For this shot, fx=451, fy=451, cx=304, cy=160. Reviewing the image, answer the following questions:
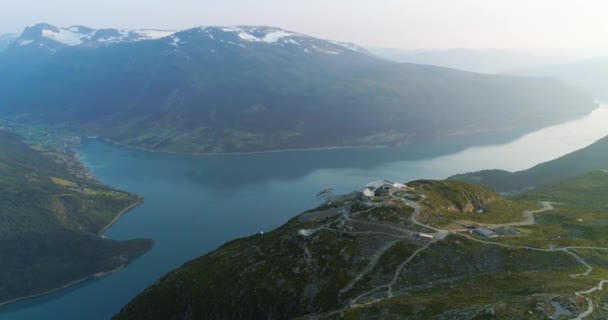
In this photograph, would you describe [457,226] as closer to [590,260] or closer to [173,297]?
[590,260]

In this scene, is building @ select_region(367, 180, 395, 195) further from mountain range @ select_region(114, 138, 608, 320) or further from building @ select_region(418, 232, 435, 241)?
building @ select_region(418, 232, 435, 241)

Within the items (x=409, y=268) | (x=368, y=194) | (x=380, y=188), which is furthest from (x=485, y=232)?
(x=380, y=188)

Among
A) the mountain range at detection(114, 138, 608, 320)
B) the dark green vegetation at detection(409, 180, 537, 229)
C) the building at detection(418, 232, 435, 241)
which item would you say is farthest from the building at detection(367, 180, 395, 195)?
the building at detection(418, 232, 435, 241)

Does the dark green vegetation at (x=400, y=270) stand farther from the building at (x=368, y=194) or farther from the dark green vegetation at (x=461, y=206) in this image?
the building at (x=368, y=194)

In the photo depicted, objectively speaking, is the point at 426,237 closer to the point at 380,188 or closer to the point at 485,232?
the point at 485,232

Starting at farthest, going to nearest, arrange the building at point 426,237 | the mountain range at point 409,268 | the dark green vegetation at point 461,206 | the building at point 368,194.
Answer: the building at point 368,194, the dark green vegetation at point 461,206, the building at point 426,237, the mountain range at point 409,268

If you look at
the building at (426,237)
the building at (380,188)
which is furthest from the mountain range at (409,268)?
the building at (380,188)
